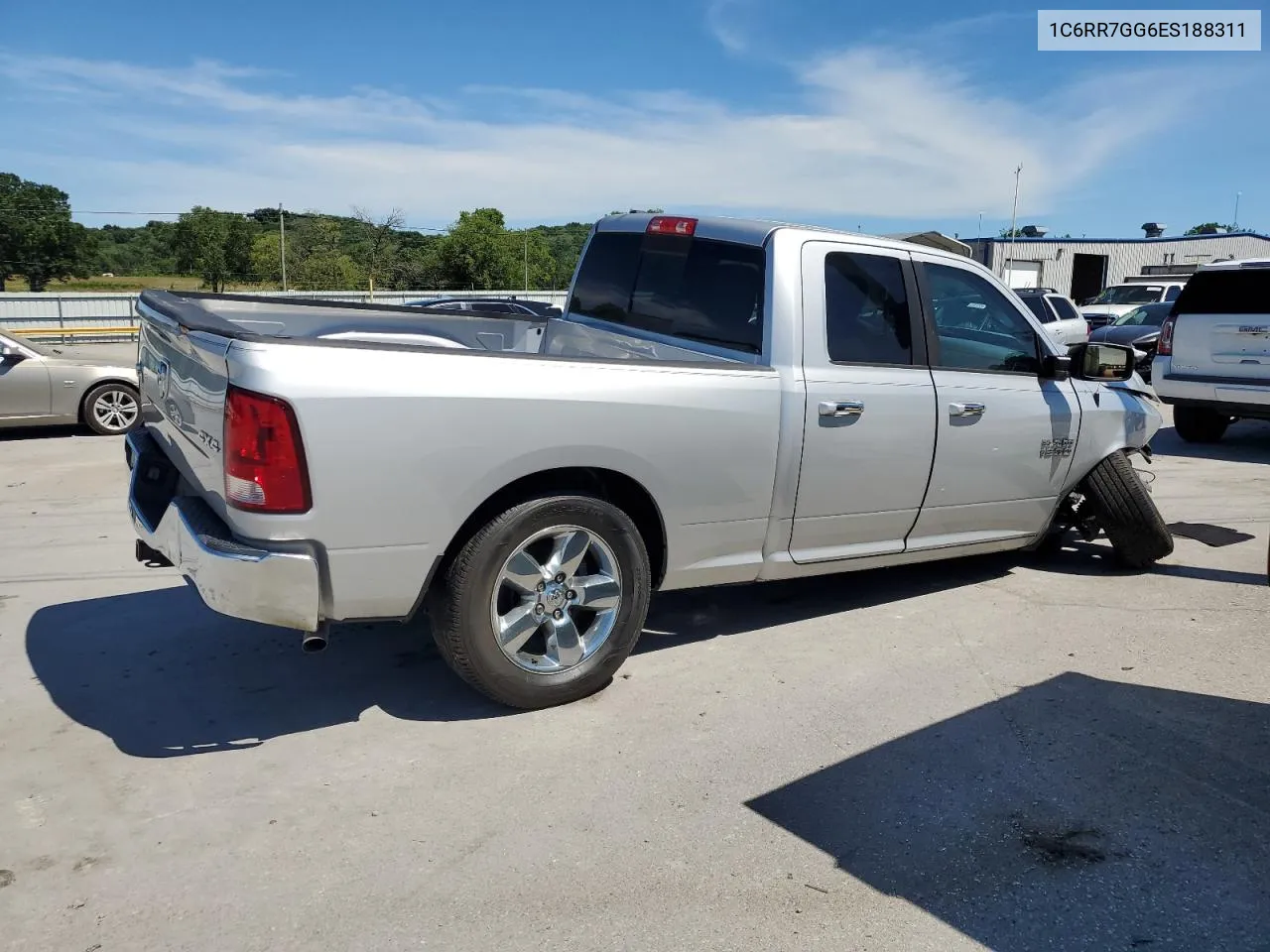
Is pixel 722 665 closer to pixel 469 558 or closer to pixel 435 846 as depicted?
pixel 469 558

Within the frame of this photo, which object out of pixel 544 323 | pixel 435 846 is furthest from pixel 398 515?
pixel 544 323

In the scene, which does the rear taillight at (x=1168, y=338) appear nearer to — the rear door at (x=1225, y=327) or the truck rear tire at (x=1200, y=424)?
the rear door at (x=1225, y=327)

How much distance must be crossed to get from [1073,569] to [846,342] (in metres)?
2.65

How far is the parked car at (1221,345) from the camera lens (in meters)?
10.0

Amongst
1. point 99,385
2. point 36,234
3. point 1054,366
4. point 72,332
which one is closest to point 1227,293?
point 1054,366

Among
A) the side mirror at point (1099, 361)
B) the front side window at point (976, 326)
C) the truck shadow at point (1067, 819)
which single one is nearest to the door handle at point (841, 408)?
the front side window at point (976, 326)

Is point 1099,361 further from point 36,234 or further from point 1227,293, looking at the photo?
point 36,234

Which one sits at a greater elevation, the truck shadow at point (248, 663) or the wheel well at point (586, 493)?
the wheel well at point (586, 493)

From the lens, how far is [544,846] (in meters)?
2.98

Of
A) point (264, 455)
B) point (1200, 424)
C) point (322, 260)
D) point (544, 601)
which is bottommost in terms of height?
point (544, 601)

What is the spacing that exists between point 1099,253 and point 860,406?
53922mm

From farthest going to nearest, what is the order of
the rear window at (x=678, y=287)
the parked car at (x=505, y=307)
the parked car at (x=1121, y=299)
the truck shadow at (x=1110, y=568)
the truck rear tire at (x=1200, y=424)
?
1. the parked car at (x=1121, y=299)
2. the truck rear tire at (x=1200, y=424)
3. the parked car at (x=505, y=307)
4. the truck shadow at (x=1110, y=568)
5. the rear window at (x=678, y=287)

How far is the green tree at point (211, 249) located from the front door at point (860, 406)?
69.2 metres

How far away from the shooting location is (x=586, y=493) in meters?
3.87
